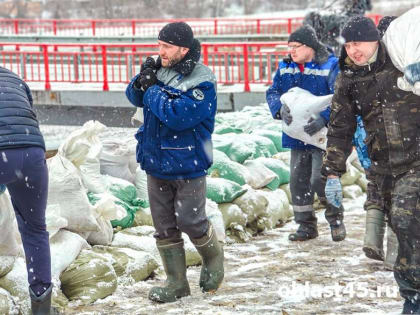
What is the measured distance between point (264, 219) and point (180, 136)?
2.42 meters

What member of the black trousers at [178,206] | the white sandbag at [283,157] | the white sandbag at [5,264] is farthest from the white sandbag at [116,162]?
the white sandbag at [283,157]

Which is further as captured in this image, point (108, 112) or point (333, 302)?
point (108, 112)

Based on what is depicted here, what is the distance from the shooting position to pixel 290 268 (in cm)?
573

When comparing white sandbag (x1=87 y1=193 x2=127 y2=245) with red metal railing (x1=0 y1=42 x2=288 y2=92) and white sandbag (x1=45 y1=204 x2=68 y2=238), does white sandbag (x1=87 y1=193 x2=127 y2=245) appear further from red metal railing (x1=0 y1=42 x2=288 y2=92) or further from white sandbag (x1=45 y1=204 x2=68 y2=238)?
red metal railing (x1=0 y1=42 x2=288 y2=92)

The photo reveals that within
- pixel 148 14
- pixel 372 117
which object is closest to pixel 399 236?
pixel 372 117

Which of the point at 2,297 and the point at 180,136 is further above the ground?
the point at 180,136

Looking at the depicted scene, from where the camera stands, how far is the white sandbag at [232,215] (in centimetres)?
655

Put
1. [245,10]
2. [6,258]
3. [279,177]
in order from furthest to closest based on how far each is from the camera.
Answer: [245,10]
[279,177]
[6,258]

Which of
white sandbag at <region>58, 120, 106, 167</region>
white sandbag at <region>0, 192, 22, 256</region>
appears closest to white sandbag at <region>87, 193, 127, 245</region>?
white sandbag at <region>58, 120, 106, 167</region>

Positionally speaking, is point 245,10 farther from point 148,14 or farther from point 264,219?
point 264,219

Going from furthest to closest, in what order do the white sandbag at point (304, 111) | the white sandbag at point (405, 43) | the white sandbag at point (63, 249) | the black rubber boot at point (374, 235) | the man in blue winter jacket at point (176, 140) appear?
the white sandbag at point (304, 111), the black rubber boot at point (374, 235), the white sandbag at point (63, 249), the man in blue winter jacket at point (176, 140), the white sandbag at point (405, 43)

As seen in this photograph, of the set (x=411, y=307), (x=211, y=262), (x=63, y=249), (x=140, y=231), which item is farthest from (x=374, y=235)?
(x=63, y=249)

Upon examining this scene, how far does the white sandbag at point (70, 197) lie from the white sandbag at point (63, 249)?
98 mm

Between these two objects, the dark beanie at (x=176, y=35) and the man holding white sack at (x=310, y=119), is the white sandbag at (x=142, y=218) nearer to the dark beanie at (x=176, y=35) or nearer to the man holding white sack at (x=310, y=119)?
the man holding white sack at (x=310, y=119)
